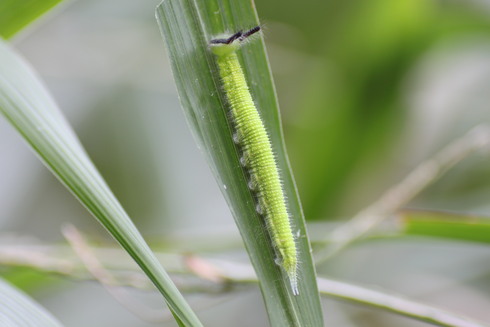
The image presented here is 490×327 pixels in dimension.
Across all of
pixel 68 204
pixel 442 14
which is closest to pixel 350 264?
pixel 442 14

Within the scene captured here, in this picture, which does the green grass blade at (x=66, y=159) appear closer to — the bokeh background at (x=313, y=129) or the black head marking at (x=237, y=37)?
the black head marking at (x=237, y=37)

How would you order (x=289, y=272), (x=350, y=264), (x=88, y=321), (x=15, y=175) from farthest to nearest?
1. (x=15, y=175)
2. (x=350, y=264)
3. (x=88, y=321)
4. (x=289, y=272)

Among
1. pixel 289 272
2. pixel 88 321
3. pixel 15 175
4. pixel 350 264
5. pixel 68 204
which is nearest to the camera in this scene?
pixel 289 272

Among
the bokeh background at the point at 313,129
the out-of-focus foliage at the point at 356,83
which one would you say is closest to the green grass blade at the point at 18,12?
the bokeh background at the point at 313,129

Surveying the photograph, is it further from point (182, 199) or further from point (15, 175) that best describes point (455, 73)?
point (15, 175)

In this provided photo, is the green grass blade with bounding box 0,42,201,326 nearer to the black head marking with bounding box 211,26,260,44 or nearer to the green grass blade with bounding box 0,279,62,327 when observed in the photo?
the green grass blade with bounding box 0,279,62,327

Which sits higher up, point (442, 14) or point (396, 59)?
point (442, 14)

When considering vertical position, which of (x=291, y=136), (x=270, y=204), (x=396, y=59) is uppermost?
(x=396, y=59)
